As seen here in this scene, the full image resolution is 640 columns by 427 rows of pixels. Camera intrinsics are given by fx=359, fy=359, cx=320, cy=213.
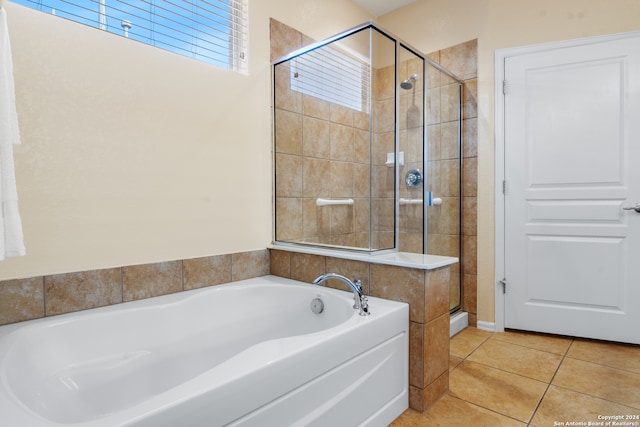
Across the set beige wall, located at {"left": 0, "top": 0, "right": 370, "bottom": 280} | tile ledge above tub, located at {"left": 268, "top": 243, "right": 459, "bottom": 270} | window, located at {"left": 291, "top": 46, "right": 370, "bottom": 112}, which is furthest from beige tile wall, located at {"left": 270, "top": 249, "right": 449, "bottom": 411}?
window, located at {"left": 291, "top": 46, "right": 370, "bottom": 112}

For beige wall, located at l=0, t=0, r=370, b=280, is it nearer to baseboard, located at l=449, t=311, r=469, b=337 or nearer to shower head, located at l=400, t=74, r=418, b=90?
shower head, located at l=400, t=74, r=418, b=90

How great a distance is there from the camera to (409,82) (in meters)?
2.29

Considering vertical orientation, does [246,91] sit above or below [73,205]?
above

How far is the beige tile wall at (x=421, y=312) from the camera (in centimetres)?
164

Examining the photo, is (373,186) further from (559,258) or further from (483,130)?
(559,258)

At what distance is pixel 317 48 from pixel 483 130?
4.60 feet

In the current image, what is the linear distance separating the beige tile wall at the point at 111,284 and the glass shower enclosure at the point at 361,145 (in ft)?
1.48

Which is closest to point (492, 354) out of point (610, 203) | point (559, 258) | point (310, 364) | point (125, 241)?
point (559, 258)

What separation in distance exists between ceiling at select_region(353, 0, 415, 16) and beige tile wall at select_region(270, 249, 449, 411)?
2.45 m

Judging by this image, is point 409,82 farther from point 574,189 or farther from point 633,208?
point 633,208

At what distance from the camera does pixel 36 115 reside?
4.89 feet

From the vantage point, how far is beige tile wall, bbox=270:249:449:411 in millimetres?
1643

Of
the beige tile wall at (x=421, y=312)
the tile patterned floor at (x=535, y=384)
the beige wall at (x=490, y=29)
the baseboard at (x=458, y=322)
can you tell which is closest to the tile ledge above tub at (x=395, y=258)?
the beige tile wall at (x=421, y=312)

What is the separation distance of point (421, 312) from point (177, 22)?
6.53 ft
